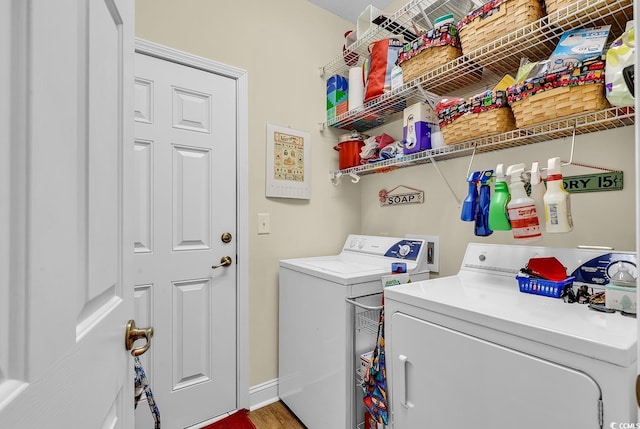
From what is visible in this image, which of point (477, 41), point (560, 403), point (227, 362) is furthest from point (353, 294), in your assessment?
point (477, 41)

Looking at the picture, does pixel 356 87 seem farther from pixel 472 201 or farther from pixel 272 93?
pixel 472 201

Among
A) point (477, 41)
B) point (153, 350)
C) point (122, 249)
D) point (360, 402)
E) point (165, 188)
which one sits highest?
point (477, 41)

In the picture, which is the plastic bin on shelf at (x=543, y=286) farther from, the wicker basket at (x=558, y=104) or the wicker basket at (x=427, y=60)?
the wicker basket at (x=427, y=60)

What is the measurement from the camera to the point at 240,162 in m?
1.95

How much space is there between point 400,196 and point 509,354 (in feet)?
4.58

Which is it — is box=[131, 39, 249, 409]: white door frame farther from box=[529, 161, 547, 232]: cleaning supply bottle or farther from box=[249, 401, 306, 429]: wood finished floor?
box=[529, 161, 547, 232]: cleaning supply bottle

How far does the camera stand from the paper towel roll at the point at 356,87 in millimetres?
2068

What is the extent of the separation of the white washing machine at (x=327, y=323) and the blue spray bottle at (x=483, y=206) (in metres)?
Result: 0.47

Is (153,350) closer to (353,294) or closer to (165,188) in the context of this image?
(165,188)

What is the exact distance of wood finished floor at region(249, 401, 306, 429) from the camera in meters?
1.80

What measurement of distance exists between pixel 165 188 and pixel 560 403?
1.86 metres

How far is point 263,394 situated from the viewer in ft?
6.58

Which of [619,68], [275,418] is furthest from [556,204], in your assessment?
[275,418]

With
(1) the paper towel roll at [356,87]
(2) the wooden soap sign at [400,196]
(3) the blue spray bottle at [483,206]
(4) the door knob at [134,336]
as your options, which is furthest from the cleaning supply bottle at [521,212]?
(4) the door knob at [134,336]
